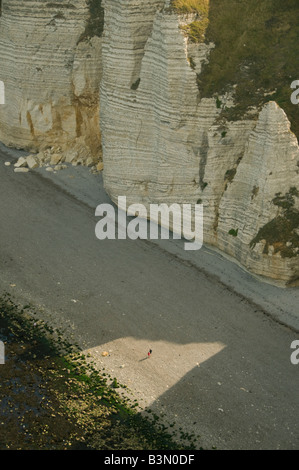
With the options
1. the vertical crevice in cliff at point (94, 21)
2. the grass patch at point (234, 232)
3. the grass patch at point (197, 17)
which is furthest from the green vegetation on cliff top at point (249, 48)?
the vertical crevice in cliff at point (94, 21)

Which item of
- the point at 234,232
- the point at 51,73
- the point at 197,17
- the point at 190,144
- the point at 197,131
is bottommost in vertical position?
the point at 234,232

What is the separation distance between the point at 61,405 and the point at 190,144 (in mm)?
14303

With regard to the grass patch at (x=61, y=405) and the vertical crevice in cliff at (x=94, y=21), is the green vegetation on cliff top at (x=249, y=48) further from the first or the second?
the grass patch at (x=61, y=405)

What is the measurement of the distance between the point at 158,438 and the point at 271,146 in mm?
13435

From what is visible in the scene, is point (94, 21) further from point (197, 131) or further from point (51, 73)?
point (197, 131)

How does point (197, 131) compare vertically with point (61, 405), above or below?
above

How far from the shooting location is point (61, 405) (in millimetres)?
26297

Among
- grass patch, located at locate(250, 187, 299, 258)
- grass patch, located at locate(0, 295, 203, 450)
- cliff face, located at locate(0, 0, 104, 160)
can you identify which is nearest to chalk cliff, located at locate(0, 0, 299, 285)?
grass patch, located at locate(250, 187, 299, 258)

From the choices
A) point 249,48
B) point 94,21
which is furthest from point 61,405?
point 94,21

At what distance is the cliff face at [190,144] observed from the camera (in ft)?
102

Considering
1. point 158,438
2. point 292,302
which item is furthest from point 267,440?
point 292,302

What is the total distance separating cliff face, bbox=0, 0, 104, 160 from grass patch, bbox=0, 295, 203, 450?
55.2 ft

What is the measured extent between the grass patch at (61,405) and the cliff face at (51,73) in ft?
55.2

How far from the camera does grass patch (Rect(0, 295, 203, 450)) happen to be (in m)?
24.8
